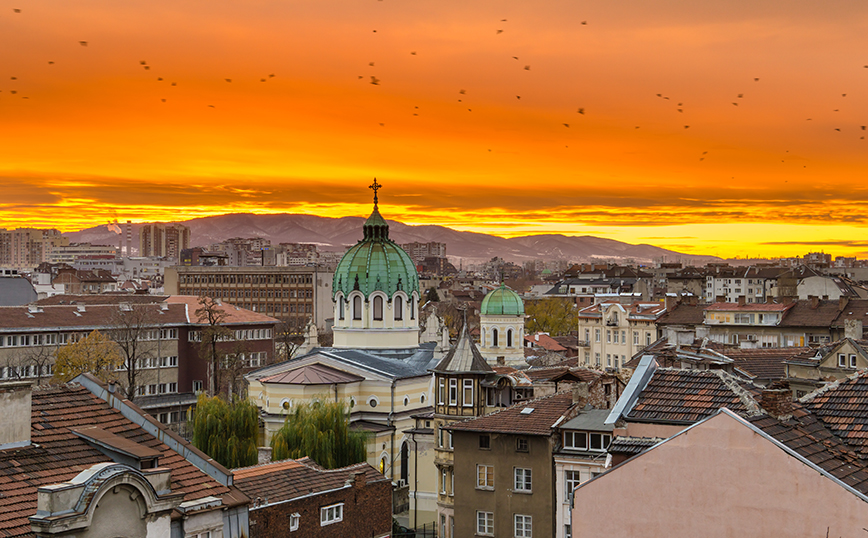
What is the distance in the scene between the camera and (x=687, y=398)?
21953mm

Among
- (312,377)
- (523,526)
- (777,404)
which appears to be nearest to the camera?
(777,404)

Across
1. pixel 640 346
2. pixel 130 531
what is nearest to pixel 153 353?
pixel 640 346

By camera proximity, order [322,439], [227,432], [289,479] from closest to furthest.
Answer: [289,479] < [322,439] < [227,432]

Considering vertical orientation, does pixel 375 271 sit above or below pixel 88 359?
above

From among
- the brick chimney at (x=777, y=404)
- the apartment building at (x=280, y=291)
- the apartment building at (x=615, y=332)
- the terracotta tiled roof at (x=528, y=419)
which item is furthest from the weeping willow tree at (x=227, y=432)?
the apartment building at (x=280, y=291)

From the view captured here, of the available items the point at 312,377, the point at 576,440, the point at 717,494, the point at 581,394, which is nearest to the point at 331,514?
the point at 576,440

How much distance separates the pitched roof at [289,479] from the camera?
3444 cm

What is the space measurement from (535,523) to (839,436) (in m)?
23.8

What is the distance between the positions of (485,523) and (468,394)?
13942mm

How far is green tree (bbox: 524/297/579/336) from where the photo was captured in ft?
505

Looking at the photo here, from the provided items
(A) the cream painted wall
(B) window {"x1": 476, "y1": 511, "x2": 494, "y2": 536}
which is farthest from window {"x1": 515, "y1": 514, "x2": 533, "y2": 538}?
(A) the cream painted wall

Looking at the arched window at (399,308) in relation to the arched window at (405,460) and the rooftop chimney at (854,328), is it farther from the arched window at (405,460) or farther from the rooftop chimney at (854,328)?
the rooftop chimney at (854,328)

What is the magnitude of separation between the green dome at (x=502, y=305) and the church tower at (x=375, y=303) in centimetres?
593

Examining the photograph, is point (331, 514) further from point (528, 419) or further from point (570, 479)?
point (528, 419)
